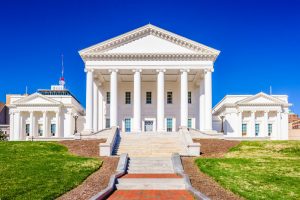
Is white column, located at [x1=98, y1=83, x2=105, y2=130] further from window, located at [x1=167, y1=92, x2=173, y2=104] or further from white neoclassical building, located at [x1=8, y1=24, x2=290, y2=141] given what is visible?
window, located at [x1=167, y1=92, x2=173, y2=104]

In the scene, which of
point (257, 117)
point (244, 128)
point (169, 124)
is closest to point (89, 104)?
point (169, 124)

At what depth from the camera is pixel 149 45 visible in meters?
48.4

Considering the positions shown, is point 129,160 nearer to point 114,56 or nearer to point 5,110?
point 114,56

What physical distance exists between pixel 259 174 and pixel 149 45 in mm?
32364

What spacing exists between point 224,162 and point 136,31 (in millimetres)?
29338

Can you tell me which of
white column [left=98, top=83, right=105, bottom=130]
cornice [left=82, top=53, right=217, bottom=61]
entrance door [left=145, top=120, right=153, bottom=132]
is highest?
cornice [left=82, top=53, right=217, bottom=61]

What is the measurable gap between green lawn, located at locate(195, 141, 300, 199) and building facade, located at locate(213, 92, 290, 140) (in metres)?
34.7

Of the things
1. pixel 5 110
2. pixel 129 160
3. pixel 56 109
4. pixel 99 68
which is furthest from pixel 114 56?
pixel 5 110

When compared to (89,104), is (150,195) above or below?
below

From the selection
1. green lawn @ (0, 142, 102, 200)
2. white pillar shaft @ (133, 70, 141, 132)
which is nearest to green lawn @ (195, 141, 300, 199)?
green lawn @ (0, 142, 102, 200)

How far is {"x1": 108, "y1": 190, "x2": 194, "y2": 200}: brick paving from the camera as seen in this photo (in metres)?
14.5

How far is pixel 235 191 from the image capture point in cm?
1580

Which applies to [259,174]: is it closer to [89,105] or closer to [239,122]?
[89,105]

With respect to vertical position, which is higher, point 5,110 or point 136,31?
point 136,31
